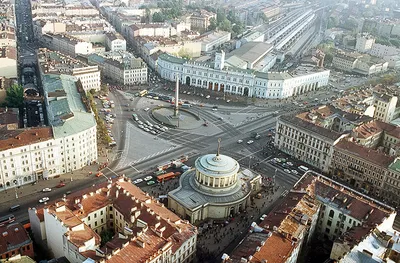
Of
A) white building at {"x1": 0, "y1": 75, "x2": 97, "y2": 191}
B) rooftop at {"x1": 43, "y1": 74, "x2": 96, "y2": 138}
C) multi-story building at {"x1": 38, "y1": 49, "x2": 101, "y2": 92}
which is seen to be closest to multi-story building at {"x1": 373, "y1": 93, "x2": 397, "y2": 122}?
A: rooftop at {"x1": 43, "y1": 74, "x2": 96, "y2": 138}

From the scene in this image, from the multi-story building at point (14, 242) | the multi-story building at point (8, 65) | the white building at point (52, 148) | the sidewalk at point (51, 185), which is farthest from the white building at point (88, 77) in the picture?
the multi-story building at point (14, 242)

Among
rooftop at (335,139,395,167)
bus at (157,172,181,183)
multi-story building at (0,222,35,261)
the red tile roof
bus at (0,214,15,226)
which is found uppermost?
the red tile roof

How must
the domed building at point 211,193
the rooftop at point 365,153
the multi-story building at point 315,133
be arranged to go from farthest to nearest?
the multi-story building at point 315,133 < the rooftop at point 365,153 < the domed building at point 211,193

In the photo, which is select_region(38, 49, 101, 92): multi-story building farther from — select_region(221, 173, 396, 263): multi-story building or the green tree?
select_region(221, 173, 396, 263): multi-story building

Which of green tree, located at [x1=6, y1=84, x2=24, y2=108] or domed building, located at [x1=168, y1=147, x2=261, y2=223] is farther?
green tree, located at [x1=6, y1=84, x2=24, y2=108]

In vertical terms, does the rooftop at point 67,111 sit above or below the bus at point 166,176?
above

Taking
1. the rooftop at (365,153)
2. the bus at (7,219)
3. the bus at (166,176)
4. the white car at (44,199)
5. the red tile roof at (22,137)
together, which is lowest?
the bus at (7,219)

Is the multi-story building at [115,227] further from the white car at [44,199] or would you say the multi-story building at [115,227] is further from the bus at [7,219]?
the white car at [44,199]
